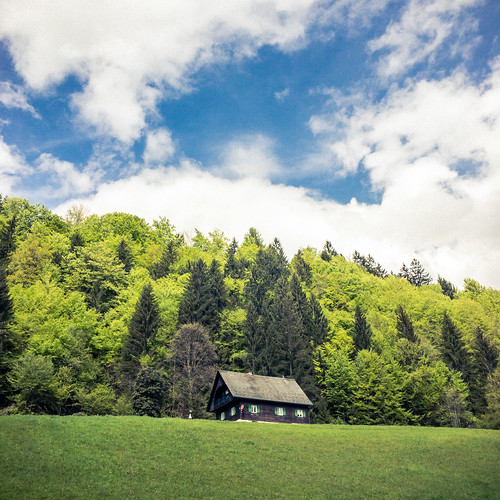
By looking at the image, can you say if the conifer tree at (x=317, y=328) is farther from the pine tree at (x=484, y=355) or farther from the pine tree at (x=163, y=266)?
the pine tree at (x=163, y=266)

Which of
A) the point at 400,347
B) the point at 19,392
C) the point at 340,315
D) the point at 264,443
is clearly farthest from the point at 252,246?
the point at 264,443

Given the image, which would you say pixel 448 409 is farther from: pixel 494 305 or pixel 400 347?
pixel 494 305

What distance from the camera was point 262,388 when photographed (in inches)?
1934

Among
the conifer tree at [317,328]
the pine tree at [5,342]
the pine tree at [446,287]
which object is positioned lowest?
the pine tree at [5,342]

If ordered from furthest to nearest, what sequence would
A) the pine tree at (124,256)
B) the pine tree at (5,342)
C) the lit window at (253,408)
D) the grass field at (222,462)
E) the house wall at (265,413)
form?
the pine tree at (124,256), the lit window at (253,408), the house wall at (265,413), the pine tree at (5,342), the grass field at (222,462)

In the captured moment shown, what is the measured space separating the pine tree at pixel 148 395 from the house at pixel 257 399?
7689 mm

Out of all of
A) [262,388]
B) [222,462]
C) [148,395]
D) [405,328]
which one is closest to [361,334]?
[405,328]

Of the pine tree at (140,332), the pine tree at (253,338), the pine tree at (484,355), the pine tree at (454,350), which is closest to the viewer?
the pine tree at (140,332)

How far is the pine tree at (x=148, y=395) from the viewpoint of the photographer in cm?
4384

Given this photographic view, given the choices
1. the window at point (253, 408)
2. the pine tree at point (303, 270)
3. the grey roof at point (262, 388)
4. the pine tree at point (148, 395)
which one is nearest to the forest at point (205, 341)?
the pine tree at point (148, 395)

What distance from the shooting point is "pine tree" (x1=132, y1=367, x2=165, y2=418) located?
4384cm

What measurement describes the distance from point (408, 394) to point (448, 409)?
17.6 ft

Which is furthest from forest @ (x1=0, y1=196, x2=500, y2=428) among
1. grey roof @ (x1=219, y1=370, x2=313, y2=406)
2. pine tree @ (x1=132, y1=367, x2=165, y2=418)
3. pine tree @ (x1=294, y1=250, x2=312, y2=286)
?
grey roof @ (x1=219, y1=370, x2=313, y2=406)

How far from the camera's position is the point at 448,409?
57.4m
